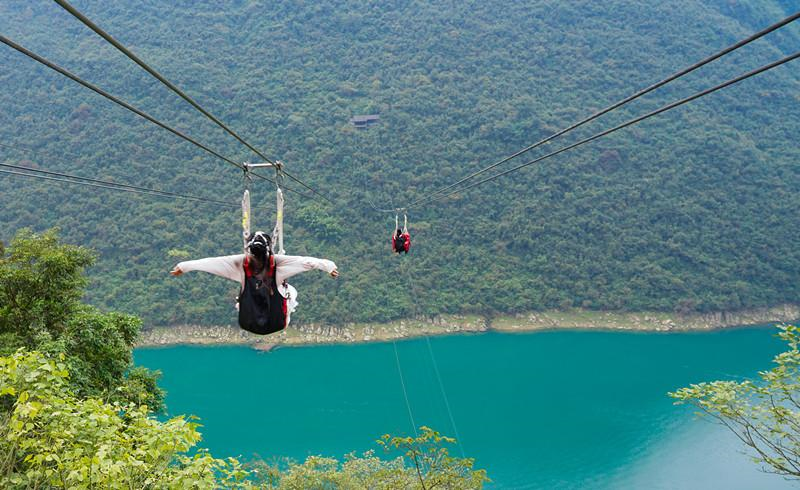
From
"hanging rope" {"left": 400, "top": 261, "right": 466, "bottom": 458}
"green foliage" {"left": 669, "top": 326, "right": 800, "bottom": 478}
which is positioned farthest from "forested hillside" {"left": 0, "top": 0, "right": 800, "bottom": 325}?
"green foliage" {"left": 669, "top": 326, "right": 800, "bottom": 478}

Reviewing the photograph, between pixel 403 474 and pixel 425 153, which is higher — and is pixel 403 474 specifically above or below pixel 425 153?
below

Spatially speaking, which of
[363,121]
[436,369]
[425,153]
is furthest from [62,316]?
[363,121]

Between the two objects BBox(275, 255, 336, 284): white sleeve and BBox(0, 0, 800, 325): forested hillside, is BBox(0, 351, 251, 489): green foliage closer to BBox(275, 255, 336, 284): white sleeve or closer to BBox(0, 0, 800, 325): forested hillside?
BBox(275, 255, 336, 284): white sleeve

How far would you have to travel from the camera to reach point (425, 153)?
108 ft

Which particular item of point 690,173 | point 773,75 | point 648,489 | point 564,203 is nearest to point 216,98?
point 564,203

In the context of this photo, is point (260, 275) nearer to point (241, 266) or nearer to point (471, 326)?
point (241, 266)

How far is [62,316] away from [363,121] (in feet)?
94.4

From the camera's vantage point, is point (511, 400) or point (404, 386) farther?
point (404, 386)

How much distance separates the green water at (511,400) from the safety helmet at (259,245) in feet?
42.8

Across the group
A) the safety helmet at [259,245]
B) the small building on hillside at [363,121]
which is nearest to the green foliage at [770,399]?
the safety helmet at [259,245]

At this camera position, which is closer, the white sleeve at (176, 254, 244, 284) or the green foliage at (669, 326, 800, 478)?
the white sleeve at (176, 254, 244, 284)

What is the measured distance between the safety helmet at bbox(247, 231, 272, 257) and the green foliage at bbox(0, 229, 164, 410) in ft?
17.2

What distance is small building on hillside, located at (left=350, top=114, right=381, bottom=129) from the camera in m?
34.5

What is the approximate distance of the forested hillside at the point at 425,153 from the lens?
2686cm
